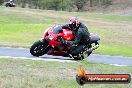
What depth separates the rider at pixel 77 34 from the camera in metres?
18.8

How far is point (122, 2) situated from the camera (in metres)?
100

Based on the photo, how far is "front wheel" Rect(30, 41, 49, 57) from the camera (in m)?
18.9

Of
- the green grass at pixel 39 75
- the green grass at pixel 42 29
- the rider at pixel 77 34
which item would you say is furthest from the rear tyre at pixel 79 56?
the green grass at pixel 42 29

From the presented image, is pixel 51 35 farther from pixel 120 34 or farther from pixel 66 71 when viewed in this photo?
pixel 120 34

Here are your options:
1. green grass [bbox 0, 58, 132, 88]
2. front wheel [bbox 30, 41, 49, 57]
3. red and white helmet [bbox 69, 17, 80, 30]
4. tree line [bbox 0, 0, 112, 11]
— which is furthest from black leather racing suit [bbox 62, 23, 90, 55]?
tree line [bbox 0, 0, 112, 11]

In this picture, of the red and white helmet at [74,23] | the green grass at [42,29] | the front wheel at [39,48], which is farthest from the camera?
the green grass at [42,29]

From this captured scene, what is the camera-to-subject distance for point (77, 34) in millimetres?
18875

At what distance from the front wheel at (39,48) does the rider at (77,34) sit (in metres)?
0.88

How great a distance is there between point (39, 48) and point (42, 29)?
2156 centimetres

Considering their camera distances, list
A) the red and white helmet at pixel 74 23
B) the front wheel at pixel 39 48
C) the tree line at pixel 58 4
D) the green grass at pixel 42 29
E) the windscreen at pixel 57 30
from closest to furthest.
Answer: the red and white helmet at pixel 74 23, the front wheel at pixel 39 48, the windscreen at pixel 57 30, the green grass at pixel 42 29, the tree line at pixel 58 4

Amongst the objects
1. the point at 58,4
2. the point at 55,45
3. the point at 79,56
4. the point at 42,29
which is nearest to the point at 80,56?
the point at 79,56

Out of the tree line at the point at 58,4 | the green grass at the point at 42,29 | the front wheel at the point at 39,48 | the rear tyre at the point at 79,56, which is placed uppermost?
the front wheel at the point at 39,48

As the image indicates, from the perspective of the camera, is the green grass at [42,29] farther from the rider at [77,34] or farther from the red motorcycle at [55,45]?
the rider at [77,34]

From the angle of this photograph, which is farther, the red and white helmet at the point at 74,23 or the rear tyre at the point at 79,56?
the rear tyre at the point at 79,56
